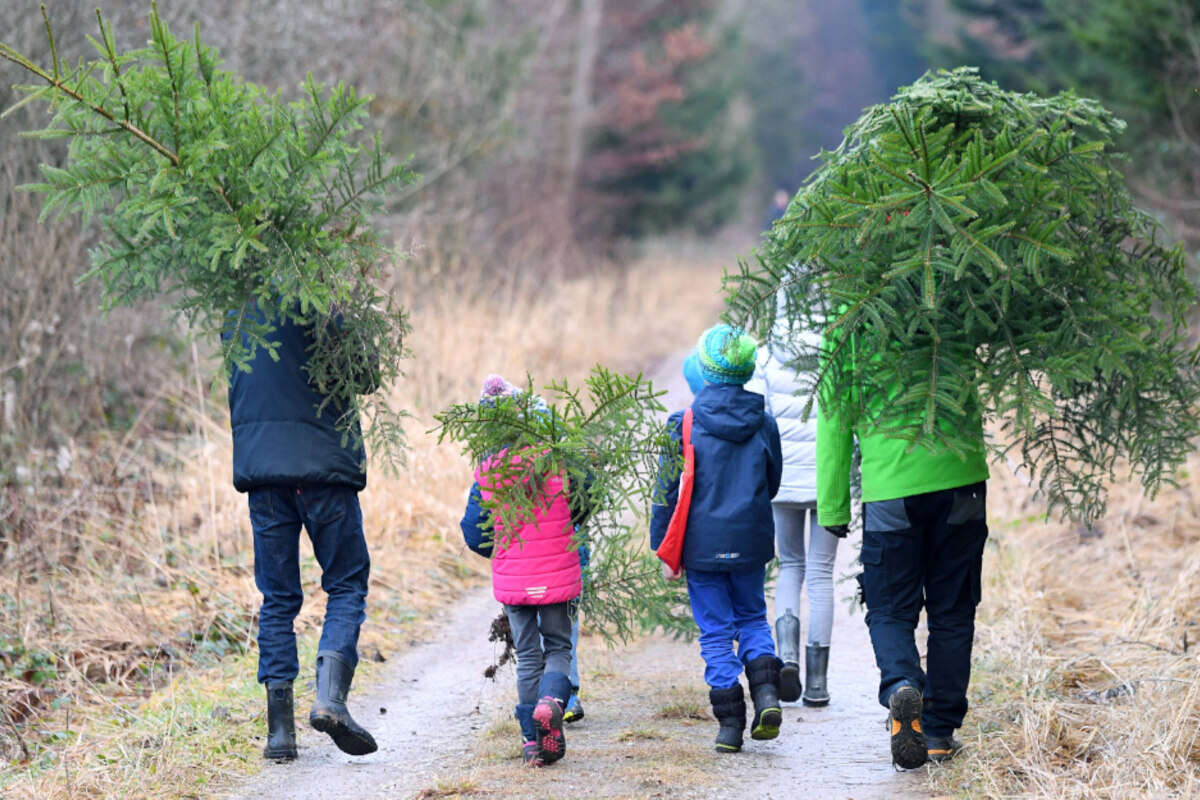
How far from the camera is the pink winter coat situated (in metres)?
4.82

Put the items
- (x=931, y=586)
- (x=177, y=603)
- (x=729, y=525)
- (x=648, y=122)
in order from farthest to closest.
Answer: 1. (x=648, y=122)
2. (x=177, y=603)
3. (x=729, y=525)
4. (x=931, y=586)

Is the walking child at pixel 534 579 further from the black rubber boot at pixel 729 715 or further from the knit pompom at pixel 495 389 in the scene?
the black rubber boot at pixel 729 715

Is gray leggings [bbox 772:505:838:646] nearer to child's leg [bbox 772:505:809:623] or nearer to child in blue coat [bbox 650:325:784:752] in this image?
child's leg [bbox 772:505:809:623]

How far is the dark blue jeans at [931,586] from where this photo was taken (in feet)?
14.9

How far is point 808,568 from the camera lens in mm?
5750

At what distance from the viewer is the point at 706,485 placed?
16.2 feet

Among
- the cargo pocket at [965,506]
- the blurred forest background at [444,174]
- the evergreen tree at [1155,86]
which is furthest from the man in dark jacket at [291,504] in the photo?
the evergreen tree at [1155,86]

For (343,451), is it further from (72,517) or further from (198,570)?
(72,517)

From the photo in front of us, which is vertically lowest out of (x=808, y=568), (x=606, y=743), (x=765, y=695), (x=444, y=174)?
(x=606, y=743)

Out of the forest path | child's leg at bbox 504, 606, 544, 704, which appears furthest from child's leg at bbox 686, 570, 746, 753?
child's leg at bbox 504, 606, 544, 704

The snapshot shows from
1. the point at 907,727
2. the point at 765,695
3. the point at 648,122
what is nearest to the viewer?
the point at 907,727

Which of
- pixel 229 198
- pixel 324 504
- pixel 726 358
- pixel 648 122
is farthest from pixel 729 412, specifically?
pixel 648 122

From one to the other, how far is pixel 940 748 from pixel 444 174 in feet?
45.6

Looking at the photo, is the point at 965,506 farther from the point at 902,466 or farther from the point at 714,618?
the point at 714,618
